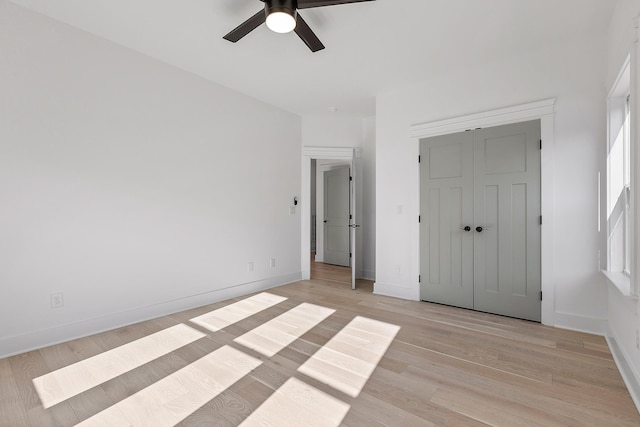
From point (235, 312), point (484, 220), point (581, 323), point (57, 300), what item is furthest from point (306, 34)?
point (581, 323)

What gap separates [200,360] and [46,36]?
10.0 ft

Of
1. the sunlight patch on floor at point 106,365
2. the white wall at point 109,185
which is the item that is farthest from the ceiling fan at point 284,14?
the sunlight patch on floor at point 106,365

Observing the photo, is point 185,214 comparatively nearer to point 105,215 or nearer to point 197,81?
point 105,215

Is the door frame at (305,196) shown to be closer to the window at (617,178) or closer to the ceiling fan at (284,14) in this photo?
the ceiling fan at (284,14)

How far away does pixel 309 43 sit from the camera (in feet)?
8.27

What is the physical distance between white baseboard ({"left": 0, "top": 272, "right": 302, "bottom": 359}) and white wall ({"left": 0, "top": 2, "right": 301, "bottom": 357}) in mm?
11

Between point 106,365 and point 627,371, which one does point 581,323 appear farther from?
point 106,365

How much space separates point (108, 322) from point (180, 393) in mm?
1549

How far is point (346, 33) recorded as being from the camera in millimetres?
2814

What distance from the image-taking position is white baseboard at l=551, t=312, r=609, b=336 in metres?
2.74

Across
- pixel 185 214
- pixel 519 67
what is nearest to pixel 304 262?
pixel 185 214

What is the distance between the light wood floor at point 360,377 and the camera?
1.68 meters

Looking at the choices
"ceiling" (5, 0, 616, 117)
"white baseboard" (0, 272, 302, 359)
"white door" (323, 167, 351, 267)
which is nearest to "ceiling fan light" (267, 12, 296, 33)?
"ceiling" (5, 0, 616, 117)

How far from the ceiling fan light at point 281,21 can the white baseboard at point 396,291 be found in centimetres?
331
